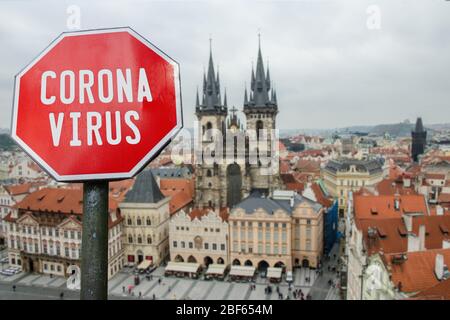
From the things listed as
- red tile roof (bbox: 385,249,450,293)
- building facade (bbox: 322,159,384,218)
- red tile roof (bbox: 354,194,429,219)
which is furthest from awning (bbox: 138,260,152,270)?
building facade (bbox: 322,159,384,218)

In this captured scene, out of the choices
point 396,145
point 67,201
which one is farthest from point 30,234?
point 396,145

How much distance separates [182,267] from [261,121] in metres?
17.8

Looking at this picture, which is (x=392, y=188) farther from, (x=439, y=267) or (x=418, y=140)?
(x=418, y=140)

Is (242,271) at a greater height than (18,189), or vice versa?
(18,189)

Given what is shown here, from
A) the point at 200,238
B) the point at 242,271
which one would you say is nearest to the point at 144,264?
the point at 200,238

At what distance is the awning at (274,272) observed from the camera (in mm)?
24484

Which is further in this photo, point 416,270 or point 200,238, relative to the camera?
point 200,238

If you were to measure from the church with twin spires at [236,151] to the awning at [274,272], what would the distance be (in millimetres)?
10062

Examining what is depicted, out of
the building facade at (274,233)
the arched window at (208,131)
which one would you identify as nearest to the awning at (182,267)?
the building facade at (274,233)

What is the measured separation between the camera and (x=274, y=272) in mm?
25047

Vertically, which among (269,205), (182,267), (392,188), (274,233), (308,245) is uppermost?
(392,188)

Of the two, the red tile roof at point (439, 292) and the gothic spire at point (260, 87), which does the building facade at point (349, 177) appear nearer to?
the gothic spire at point (260, 87)
